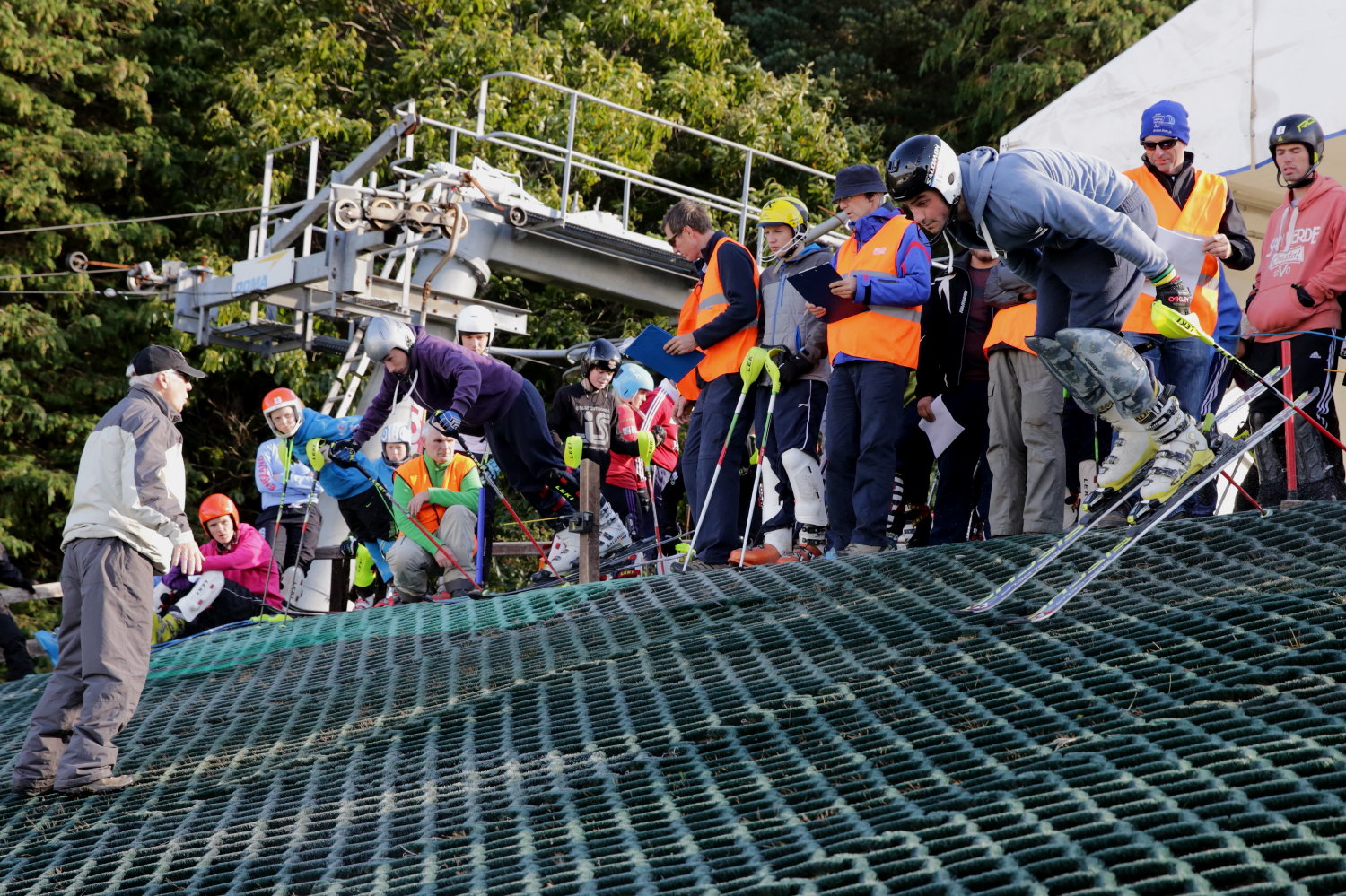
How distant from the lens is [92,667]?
5625mm

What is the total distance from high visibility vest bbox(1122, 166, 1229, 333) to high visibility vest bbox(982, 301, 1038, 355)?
646 mm

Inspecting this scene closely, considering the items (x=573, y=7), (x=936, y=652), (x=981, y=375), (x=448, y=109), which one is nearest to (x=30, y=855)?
(x=936, y=652)

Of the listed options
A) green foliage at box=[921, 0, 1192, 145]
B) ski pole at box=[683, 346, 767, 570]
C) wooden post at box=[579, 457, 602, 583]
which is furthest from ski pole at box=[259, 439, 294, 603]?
green foliage at box=[921, 0, 1192, 145]

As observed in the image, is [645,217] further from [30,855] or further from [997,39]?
[30,855]

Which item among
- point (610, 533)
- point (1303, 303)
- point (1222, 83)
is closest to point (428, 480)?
point (610, 533)

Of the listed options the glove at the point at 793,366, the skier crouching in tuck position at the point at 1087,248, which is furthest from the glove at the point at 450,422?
the skier crouching in tuck position at the point at 1087,248

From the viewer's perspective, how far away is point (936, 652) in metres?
4.97

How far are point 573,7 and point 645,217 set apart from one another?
3.58 metres

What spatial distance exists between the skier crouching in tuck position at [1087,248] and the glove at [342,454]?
5.39 metres

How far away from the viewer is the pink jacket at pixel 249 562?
10836 mm

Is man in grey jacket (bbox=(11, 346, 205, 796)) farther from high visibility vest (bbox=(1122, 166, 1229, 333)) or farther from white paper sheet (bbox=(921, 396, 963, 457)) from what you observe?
high visibility vest (bbox=(1122, 166, 1229, 333))

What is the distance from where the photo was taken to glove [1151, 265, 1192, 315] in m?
5.48

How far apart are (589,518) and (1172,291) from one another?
13.6 feet

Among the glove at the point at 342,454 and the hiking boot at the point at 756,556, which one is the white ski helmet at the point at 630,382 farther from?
the hiking boot at the point at 756,556
